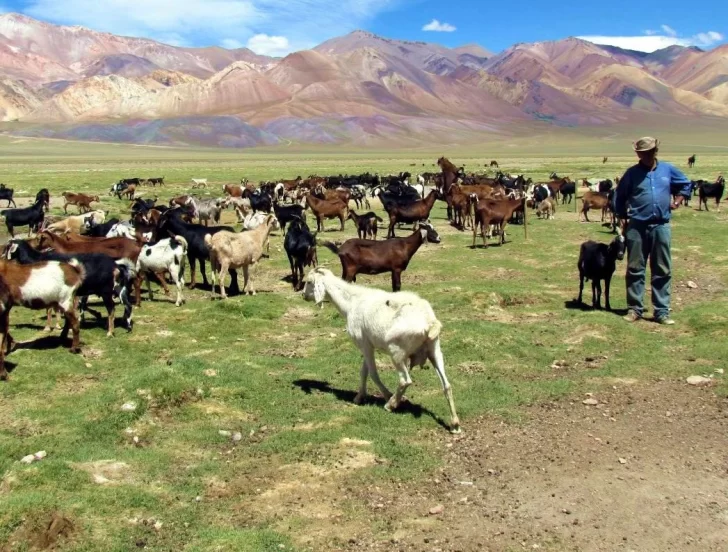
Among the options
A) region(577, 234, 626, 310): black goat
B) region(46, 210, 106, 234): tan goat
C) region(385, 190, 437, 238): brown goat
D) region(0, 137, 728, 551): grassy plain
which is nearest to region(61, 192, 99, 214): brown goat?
region(46, 210, 106, 234): tan goat

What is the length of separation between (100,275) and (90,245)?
3.40 metres

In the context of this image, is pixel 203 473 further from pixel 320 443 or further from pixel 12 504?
pixel 12 504

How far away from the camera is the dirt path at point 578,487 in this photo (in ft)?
19.7

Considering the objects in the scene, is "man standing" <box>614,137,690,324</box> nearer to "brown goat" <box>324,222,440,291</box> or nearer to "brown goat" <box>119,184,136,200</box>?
"brown goat" <box>324,222,440,291</box>

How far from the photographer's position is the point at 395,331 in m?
8.27

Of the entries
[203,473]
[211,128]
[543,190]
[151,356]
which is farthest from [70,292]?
[211,128]

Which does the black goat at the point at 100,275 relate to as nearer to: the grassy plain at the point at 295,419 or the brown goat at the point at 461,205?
the grassy plain at the point at 295,419

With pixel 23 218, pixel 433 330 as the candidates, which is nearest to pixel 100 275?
pixel 433 330

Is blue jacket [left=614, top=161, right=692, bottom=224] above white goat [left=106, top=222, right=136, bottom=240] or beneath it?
above

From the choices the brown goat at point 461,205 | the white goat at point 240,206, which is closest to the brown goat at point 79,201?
the white goat at point 240,206

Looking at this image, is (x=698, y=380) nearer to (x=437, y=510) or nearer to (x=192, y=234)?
(x=437, y=510)

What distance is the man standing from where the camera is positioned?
1245cm

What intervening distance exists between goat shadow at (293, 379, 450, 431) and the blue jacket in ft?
20.4

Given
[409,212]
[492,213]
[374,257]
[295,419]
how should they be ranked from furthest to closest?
[409,212] → [492,213] → [374,257] → [295,419]
